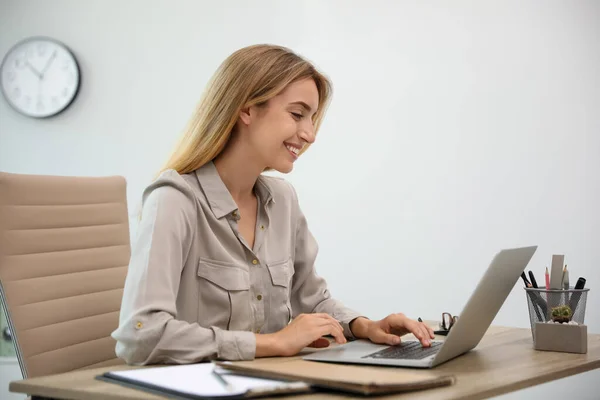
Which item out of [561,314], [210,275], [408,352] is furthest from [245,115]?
[561,314]

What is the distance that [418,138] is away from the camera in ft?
11.4

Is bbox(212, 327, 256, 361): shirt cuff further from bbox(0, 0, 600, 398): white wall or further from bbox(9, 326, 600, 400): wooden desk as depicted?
bbox(0, 0, 600, 398): white wall

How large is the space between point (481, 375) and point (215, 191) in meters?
0.74

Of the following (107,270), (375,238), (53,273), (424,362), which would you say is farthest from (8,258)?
(375,238)

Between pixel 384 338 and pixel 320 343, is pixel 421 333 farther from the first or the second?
pixel 320 343

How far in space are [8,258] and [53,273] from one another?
133 millimetres

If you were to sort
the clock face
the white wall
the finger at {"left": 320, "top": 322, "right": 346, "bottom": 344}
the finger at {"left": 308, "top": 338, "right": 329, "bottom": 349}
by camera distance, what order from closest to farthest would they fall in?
the finger at {"left": 320, "top": 322, "right": 346, "bottom": 344}, the finger at {"left": 308, "top": 338, "right": 329, "bottom": 349}, the white wall, the clock face

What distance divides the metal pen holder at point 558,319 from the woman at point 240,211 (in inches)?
9.0

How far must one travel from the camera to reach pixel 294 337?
1418 mm

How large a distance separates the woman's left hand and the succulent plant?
256 mm

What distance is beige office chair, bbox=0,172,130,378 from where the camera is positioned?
1716 mm

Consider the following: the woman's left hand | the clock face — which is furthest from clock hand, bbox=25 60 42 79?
the woman's left hand

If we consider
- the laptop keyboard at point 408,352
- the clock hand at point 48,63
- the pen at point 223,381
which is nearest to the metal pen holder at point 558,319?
the laptop keyboard at point 408,352

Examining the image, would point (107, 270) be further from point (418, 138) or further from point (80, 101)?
point (80, 101)
